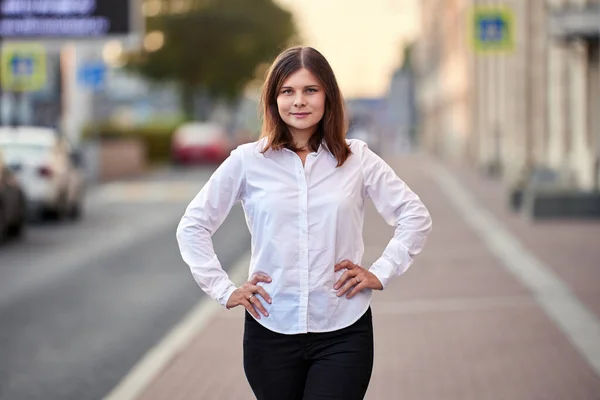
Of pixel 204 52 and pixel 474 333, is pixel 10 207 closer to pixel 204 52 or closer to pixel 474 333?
pixel 474 333

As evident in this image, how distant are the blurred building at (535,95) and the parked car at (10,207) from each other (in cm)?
830

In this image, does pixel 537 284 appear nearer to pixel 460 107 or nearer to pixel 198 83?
pixel 460 107

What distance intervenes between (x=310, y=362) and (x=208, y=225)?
525 mm

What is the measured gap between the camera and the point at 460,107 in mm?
56906

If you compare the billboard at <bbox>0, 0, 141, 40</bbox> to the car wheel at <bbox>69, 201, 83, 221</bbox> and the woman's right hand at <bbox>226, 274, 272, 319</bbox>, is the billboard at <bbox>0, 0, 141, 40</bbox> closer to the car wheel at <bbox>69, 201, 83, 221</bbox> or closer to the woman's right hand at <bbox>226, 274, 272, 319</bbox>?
the car wheel at <bbox>69, 201, 83, 221</bbox>

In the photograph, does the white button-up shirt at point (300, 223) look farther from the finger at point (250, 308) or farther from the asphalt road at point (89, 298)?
the asphalt road at point (89, 298)

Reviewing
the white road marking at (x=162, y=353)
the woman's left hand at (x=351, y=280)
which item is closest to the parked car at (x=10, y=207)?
the white road marking at (x=162, y=353)

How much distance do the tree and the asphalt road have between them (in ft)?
181

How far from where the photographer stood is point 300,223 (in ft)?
13.6

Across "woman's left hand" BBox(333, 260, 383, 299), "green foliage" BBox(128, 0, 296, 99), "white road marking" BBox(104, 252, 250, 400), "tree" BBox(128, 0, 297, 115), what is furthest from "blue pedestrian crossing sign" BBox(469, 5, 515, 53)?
"green foliage" BBox(128, 0, 296, 99)

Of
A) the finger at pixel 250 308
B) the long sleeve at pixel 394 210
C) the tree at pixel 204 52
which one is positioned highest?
the tree at pixel 204 52

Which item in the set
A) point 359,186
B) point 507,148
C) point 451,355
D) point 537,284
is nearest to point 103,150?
point 507,148

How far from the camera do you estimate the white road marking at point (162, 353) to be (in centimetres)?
768

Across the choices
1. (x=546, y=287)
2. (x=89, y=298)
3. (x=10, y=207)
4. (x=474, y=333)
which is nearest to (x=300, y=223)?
(x=474, y=333)
